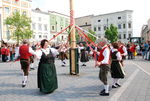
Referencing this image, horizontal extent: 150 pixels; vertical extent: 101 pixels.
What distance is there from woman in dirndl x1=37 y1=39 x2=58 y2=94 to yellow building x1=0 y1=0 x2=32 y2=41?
1448 inches

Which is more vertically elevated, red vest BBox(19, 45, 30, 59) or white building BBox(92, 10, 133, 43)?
white building BBox(92, 10, 133, 43)

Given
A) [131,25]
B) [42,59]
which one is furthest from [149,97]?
[131,25]

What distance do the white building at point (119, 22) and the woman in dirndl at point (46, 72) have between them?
57.2 metres

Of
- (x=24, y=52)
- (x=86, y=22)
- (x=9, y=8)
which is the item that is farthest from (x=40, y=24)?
(x=24, y=52)

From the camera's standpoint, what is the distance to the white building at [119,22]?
59.7 m

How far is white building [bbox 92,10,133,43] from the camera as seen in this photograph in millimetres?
59688

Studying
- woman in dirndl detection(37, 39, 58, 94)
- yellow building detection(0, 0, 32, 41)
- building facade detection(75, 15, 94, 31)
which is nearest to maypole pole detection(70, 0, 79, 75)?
woman in dirndl detection(37, 39, 58, 94)

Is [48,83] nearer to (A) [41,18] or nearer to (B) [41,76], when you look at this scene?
(B) [41,76]

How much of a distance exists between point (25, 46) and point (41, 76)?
192 centimetres

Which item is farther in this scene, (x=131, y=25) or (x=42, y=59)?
(x=131, y=25)

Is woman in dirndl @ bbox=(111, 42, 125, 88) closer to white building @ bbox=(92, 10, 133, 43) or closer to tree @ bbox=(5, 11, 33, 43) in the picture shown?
tree @ bbox=(5, 11, 33, 43)

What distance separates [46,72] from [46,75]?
0.30ft

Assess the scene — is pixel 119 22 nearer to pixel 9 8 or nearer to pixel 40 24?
pixel 40 24

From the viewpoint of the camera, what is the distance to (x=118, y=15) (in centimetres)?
6162
